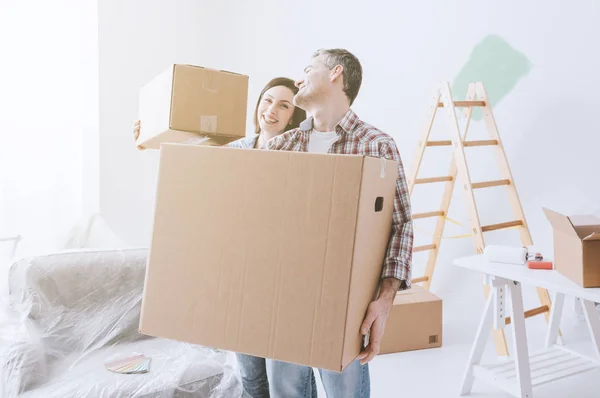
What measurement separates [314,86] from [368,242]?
1.31 feet

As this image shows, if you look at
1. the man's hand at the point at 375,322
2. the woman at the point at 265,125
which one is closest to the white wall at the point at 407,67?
the woman at the point at 265,125

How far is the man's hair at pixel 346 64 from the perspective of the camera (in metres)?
1.26

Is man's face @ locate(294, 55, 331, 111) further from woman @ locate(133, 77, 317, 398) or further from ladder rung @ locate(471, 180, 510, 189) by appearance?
ladder rung @ locate(471, 180, 510, 189)

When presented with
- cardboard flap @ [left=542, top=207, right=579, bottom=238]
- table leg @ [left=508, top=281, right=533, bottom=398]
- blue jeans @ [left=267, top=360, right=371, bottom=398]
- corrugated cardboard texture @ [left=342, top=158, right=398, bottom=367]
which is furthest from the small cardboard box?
corrugated cardboard texture @ [left=342, top=158, right=398, bottom=367]

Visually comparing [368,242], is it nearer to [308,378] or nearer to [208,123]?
[308,378]

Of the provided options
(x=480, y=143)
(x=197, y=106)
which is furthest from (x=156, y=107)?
(x=480, y=143)

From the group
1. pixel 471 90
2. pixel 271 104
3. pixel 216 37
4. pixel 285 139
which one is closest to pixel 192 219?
pixel 285 139

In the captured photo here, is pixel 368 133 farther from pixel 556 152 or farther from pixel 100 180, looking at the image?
pixel 100 180

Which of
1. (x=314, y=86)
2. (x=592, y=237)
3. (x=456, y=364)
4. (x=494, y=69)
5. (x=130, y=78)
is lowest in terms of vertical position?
(x=456, y=364)

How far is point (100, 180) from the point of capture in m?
3.56

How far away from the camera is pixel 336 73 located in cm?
125

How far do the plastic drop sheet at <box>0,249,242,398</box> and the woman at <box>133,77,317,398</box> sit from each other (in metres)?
0.10

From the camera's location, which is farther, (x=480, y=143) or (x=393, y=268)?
(x=480, y=143)

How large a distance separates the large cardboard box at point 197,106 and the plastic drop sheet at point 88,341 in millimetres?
494
